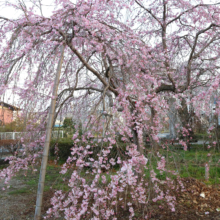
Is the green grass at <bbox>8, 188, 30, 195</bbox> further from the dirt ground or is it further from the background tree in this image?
the background tree

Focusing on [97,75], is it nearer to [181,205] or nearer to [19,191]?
[181,205]

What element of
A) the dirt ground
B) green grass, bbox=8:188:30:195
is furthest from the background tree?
green grass, bbox=8:188:30:195

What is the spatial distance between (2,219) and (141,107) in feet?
8.21

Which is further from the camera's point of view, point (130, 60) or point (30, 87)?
point (130, 60)

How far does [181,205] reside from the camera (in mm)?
3270

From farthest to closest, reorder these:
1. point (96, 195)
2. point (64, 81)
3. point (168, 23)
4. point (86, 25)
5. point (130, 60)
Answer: point (168, 23) → point (64, 81) → point (130, 60) → point (86, 25) → point (96, 195)

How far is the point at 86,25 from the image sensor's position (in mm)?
2445

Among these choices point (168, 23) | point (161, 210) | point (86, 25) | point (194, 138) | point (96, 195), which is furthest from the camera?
point (194, 138)

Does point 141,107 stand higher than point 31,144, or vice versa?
point 141,107

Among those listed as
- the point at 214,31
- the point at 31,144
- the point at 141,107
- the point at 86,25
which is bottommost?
the point at 31,144

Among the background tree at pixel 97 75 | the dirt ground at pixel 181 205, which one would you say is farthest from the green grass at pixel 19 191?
the background tree at pixel 97 75

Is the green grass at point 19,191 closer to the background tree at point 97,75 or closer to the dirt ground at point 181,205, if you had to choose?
the dirt ground at point 181,205

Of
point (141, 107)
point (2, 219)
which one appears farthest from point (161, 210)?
point (2, 219)

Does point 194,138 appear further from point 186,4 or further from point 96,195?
point 96,195
